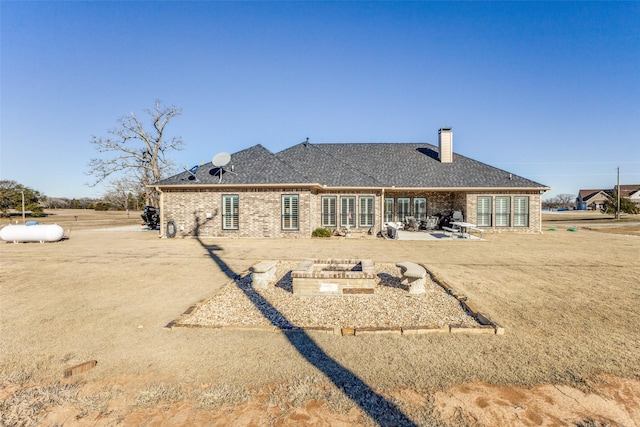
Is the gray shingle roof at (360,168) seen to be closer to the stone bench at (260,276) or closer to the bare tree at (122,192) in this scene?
the stone bench at (260,276)

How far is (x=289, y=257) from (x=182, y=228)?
8.79 m

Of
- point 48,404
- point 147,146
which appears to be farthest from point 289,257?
point 147,146

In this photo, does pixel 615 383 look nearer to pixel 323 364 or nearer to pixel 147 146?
pixel 323 364

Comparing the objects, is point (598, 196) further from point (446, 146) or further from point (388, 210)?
point (388, 210)

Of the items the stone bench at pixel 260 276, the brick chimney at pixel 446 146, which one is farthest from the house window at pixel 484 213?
the stone bench at pixel 260 276

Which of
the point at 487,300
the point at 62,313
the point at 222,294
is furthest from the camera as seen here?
the point at 222,294

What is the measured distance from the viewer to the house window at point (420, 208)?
20234 millimetres

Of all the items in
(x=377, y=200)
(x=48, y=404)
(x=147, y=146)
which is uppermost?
(x=147, y=146)

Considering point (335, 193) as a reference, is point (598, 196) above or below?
above

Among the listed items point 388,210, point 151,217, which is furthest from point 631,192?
point 151,217

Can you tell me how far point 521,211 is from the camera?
1883cm

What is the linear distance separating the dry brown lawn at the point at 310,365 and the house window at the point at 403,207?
13294mm

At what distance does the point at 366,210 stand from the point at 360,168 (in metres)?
4.51

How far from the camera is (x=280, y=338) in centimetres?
429
